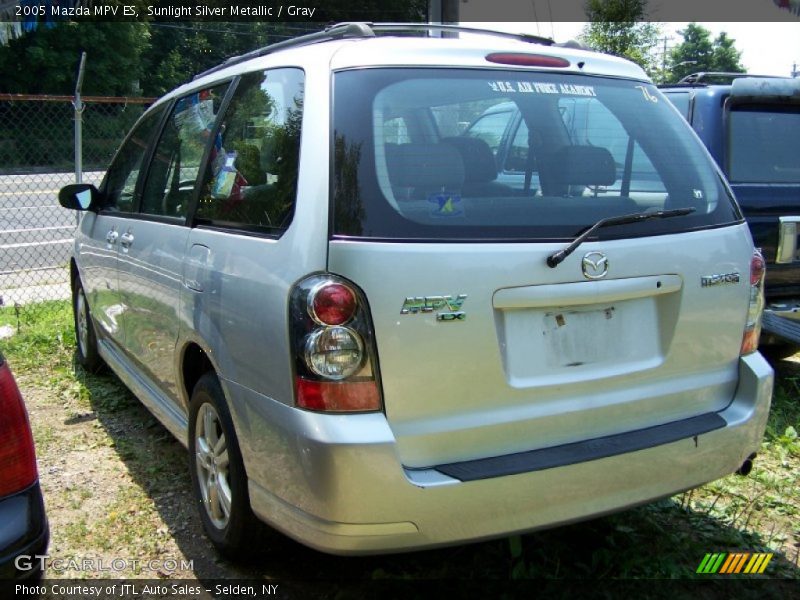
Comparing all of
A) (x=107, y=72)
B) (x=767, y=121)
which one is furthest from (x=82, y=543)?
(x=107, y=72)

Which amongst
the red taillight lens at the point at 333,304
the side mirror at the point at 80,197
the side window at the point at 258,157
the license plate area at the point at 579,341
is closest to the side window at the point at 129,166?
the side mirror at the point at 80,197

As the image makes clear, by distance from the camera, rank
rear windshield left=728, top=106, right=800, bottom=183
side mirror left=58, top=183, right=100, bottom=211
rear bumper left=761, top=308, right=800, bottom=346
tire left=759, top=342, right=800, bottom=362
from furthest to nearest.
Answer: tire left=759, top=342, right=800, bottom=362
rear windshield left=728, top=106, right=800, bottom=183
side mirror left=58, top=183, right=100, bottom=211
rear bumper left=761, top=308, right=800, bottom=346

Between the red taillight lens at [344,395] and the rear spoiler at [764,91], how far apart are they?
3788mm

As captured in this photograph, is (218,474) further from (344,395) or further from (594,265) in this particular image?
(594,265)

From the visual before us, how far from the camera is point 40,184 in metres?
17.3

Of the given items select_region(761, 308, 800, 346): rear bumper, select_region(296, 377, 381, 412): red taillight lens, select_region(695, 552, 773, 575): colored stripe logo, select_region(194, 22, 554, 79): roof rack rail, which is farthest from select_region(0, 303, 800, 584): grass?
select_region(194, 22, 554, 79): roof rack rail

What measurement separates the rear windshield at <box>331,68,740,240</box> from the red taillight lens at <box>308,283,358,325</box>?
0.18 metres

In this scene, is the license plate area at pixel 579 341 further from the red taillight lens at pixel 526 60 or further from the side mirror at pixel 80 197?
the side mirror at pixel 80 197

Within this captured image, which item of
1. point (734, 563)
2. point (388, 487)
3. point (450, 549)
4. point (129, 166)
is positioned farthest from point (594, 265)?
point (129, 166)

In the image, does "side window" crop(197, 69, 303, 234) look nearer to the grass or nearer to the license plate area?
the license plate area

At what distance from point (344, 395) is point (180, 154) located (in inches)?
75.4

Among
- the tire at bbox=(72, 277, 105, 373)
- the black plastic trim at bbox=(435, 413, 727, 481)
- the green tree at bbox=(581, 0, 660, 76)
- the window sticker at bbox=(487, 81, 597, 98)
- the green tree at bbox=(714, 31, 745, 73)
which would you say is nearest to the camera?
the black plastic trim at bbox=(435, 413, 727, 481)

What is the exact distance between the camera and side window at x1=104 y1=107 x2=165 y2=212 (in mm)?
4152

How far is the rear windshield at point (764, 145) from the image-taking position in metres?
4.85
